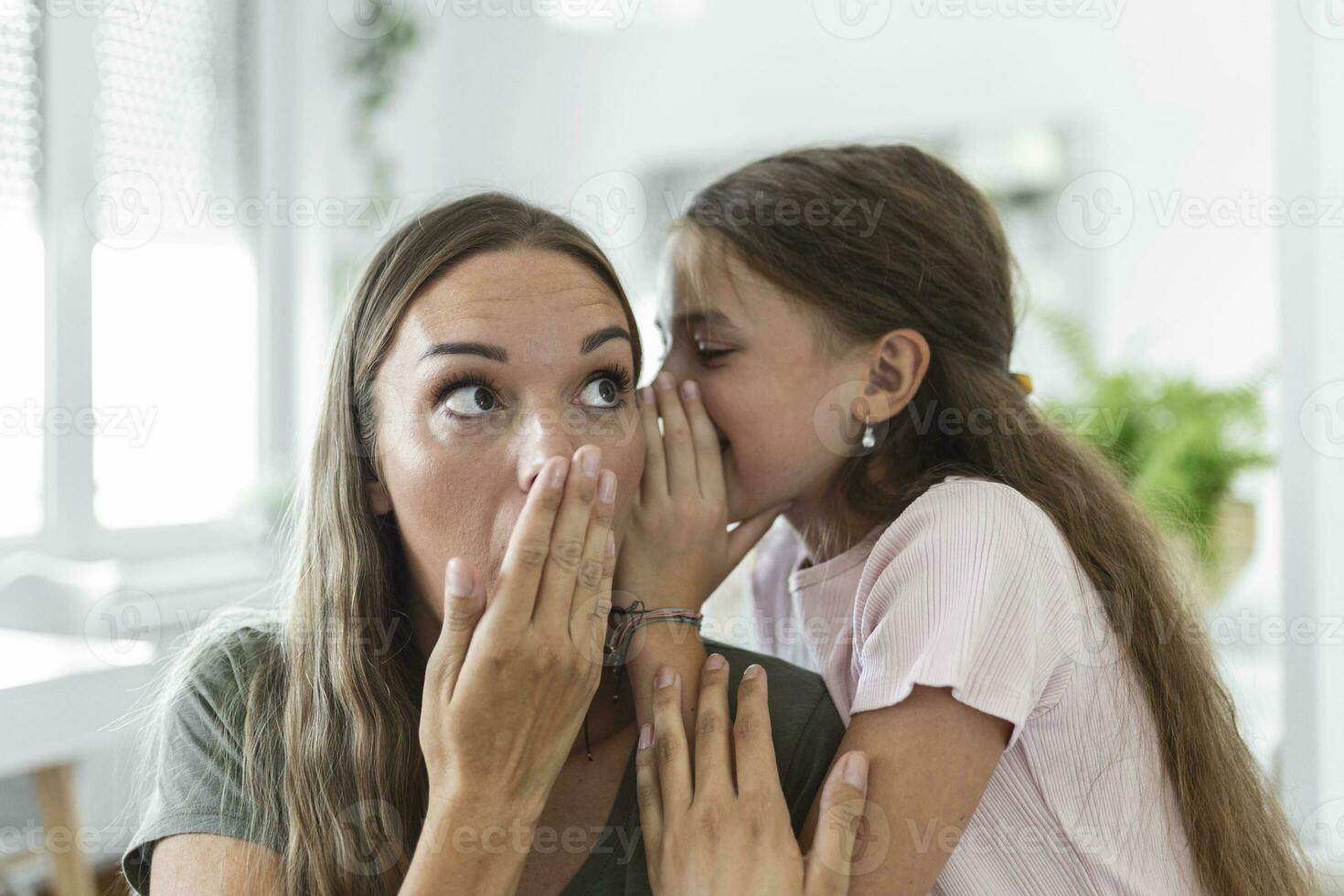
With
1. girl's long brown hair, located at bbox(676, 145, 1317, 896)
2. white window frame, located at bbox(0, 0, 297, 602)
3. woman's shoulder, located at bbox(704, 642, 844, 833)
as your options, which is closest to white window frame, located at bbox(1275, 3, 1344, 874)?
girl's long brown hair, located at bbox(676, 145, 1317, 896)

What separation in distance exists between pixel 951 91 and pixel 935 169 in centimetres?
Result: 251

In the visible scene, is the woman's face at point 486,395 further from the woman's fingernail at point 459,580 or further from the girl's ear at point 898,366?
the girl's ear at point 898,366

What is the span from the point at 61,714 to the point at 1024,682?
2105 mm

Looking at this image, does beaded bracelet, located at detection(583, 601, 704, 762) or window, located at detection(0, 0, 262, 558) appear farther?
window, located at detection(0, 0, 262, 558)

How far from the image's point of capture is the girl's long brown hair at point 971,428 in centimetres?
116

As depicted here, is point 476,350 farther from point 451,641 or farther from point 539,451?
point 451,641

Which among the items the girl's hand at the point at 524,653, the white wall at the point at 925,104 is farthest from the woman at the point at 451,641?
the white wall at the point at 925,104

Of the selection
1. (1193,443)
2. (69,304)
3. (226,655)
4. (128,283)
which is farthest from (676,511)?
(128,283)

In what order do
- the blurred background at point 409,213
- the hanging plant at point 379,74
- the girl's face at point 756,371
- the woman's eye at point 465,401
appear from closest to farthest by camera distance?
the woman's eye at point 465,401 → the girl's face at point 756,371 → the blurred background at point 409,213 → the hanging plant at point 379,74

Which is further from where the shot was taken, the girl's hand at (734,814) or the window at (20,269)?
the window at (20,269)

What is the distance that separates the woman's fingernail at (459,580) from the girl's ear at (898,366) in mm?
569

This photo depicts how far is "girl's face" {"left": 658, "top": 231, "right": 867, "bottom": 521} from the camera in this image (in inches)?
50.3

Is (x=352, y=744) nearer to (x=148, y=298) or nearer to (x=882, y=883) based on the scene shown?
(x=882, y=883)

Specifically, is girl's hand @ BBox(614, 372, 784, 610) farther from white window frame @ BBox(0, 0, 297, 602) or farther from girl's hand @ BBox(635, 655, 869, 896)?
white window frame @ BBox(0, 0, 297, 602)
